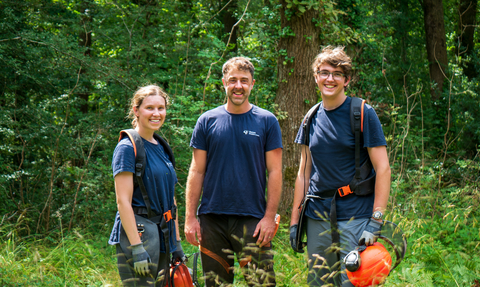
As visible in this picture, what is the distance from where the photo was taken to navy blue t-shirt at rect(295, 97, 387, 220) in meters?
2.74

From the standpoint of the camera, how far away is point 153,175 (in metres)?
2.86

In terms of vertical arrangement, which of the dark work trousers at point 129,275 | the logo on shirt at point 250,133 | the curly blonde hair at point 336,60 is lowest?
the dark work trousers at point 129,275

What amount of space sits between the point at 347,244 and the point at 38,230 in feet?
18.6

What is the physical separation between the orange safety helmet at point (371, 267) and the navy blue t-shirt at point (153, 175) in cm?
132

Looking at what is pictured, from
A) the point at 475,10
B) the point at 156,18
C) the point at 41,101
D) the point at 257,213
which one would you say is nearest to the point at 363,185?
the point at 257,213

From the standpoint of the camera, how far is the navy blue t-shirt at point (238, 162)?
3041 mm

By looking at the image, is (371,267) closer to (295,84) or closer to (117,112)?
(295,84)

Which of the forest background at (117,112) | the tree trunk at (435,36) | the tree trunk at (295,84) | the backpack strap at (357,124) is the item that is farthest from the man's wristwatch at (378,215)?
the tree trunk at (435,36)

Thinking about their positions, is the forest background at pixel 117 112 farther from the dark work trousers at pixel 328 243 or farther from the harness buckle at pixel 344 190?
the harness buckle at pixel 344 190

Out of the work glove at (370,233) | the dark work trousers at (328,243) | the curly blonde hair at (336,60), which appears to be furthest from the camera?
the curly blonde hair at (336,60)

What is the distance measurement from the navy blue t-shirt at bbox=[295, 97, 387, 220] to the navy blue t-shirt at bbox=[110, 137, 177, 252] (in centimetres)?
102

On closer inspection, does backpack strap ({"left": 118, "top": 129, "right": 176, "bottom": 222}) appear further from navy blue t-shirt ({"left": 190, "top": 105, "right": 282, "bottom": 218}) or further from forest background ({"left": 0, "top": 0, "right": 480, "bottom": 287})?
forest background ({"left": 0, "top": 0, "right": 480, "bottom": 287})

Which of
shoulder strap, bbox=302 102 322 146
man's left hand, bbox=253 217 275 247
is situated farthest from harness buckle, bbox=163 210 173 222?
shoulder strap, bbox=302 102 322 146

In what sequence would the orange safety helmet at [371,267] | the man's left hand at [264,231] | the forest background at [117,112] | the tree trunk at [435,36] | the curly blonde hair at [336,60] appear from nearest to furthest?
the orange safety helmet at [371,267] < the curly blonde hair at [336,60] < the man's left hand at [264,231] < the forest background at [117,112] < the tree trunk at [435,36]
